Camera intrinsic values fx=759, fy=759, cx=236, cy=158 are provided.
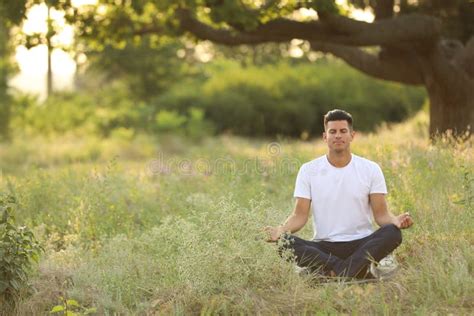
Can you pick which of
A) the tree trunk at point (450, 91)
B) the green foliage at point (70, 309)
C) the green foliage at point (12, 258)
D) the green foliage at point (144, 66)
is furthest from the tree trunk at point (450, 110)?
the green foliage at point (144, 66)

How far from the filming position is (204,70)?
35.2 m

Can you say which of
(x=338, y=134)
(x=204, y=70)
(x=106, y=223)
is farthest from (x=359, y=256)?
(x=204, y=70)

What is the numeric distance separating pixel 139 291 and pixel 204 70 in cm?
2957

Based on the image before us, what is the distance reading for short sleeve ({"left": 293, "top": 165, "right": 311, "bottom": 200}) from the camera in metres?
6.02

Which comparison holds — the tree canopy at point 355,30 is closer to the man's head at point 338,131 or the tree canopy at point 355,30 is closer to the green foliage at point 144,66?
the man's head at point 338,131

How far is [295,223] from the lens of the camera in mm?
5977

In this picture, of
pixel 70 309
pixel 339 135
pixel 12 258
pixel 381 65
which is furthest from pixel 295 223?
pixel 381 65

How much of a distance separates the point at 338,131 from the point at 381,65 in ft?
23.5

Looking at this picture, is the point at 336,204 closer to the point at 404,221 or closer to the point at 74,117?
the point at 404,221

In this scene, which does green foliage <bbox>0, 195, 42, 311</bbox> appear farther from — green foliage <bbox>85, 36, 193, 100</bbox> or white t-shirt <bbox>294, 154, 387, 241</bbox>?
green foliage <bbox>85, 36, 193, 100</bbox>

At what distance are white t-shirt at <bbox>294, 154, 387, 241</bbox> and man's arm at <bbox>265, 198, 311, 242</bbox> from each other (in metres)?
0.06

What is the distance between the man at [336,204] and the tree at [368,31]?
466cm

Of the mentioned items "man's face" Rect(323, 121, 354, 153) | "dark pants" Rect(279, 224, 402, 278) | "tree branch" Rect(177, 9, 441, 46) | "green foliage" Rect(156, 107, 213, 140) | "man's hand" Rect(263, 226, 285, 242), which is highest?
"tree branch" Rect(177, 9, 441, 46)

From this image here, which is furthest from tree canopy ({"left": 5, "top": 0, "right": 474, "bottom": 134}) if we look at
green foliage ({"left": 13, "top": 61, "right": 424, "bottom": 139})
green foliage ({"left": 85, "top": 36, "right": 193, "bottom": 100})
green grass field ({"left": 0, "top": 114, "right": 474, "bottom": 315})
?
green foliage ({"left": 85, "top": 36, "right": 193, "bottom": 100})
